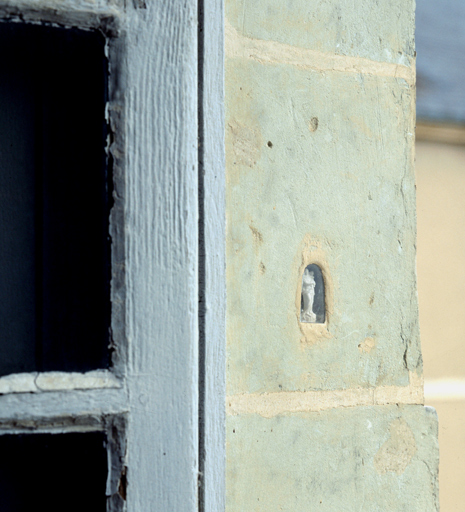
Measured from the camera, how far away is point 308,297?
3.08ft

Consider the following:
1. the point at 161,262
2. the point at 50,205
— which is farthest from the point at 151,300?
the point at 50,205

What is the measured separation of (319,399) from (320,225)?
28 centimetres

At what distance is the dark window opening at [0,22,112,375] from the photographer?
681 millimetres

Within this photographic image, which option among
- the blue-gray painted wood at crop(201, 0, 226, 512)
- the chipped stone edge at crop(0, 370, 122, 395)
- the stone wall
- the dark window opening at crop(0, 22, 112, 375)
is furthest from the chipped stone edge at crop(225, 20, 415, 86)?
the chipped stone edge at crop(0, 370, 122, 395)

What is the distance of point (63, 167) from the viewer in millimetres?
723

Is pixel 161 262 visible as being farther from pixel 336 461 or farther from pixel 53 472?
pixel 336 461

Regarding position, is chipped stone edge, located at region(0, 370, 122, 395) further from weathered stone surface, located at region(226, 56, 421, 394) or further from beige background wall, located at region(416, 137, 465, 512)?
beige background wall, located at region(416, 137, 465, 512)

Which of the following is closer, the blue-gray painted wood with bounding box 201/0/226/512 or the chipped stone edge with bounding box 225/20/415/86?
the blue-gray painted wood with bounding box 201/0/226/512

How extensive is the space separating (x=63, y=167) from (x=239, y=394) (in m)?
0.42

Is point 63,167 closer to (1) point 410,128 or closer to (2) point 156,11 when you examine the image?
(2) point 156,11

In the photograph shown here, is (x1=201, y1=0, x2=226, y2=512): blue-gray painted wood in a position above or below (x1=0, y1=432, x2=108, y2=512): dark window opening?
above

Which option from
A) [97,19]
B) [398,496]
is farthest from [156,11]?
[398,496]

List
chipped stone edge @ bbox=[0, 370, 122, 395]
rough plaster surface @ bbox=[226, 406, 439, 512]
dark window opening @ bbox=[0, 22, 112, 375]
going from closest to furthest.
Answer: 1. chipped stone edge @ bbox=[0, 370, 122, 395]
2. dark window opening @ bbox=[0, 22, 112, 375]
3. rough plaster surface @ bbox=[226, 406, 439, 512]

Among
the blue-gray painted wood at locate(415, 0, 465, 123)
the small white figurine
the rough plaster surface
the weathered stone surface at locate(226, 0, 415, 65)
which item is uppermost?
the blue-gray painted wood at locate(415, 0, 465, 123)
